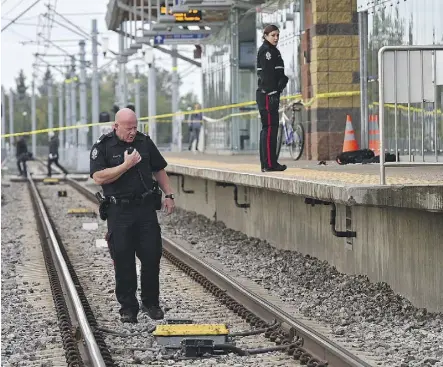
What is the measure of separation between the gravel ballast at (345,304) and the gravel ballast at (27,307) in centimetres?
220

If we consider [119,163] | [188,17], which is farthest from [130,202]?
[188,17]

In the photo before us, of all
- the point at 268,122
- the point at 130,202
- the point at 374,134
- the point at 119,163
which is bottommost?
the point at 130,202

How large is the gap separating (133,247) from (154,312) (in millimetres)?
592

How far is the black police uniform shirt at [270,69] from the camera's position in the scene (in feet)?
48.2

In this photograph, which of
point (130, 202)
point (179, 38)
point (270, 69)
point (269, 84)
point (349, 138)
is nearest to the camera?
point (130, 202)

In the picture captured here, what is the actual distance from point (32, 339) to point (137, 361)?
1.53 metres

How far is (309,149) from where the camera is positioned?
21.8 metres

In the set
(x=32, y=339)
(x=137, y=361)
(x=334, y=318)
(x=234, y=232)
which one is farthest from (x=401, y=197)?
(x=234, y=232)

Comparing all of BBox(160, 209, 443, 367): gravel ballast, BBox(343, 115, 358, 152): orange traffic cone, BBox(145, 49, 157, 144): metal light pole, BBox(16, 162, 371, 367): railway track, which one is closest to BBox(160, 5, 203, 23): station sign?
BBox(145, 49, 157, 144): metal light pole

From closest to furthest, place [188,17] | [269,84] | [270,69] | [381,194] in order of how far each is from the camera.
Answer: [381,194] → [270,69] → [269,84] → [188,17]

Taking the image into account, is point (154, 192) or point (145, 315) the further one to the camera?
point (145, 315)

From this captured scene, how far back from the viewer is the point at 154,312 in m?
11.3

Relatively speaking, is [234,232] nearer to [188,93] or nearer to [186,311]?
[186,311]

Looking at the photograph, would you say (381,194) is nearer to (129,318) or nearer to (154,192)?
(154,192)
